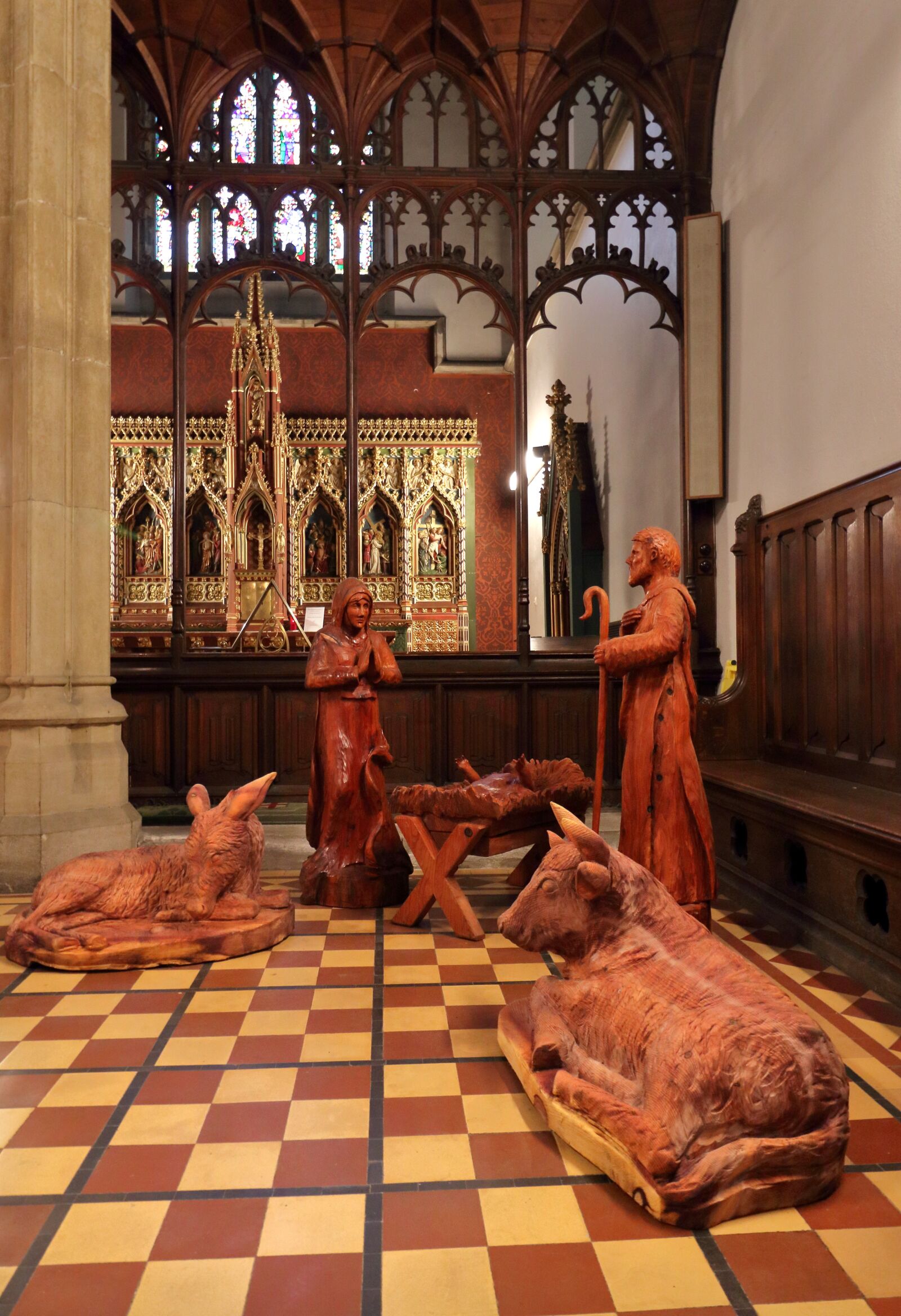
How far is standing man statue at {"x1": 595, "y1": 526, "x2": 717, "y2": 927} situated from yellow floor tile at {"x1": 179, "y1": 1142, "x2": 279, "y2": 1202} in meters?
2.13

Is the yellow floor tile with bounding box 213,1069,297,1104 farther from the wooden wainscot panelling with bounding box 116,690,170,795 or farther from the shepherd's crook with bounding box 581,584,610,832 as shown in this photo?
the wooden wainscot panelling with bounding box 116,690,170,795

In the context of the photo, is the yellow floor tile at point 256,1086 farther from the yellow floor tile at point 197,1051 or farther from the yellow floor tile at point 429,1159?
the yellow floor tile at point 429,1159

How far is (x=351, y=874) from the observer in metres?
5.28

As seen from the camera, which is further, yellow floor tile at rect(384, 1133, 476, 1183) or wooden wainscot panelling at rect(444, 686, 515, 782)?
wooden wainscot panelling at rect(444, 686, 515, 782)

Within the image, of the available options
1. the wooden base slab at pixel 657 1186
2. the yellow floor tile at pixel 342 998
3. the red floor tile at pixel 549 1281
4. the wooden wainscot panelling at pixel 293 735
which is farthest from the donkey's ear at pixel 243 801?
the wooden wainscot panelling at pixel 293 735

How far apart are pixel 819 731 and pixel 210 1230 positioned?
436 centimetres

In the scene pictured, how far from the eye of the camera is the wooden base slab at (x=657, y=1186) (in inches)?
92.2

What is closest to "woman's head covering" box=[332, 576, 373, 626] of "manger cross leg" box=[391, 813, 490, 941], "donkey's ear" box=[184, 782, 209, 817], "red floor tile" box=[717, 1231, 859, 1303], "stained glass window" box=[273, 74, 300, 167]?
"manger cross leg" box=[391, 813, 490, 941]

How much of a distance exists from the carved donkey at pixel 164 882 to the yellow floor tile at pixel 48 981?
12cm

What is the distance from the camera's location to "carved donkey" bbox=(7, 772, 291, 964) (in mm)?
4371

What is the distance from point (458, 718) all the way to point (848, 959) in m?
4.12

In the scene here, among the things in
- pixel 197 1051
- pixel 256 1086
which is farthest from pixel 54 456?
pixel 256 1086

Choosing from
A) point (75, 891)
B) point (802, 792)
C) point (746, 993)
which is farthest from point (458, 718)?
point (746, 993)

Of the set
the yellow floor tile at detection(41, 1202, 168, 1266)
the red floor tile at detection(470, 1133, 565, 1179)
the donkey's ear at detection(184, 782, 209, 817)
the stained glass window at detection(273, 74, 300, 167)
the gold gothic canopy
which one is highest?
the stained glass window at detection(273, 74, 300, 167)
